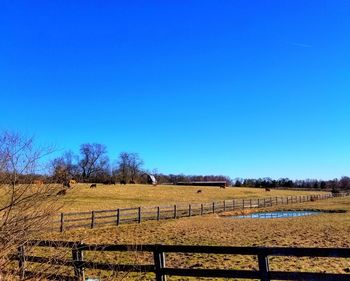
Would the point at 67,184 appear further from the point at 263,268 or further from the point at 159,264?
the point at 263,268

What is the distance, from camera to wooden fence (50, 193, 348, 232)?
2708 centimetres

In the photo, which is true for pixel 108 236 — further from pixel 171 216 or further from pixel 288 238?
pixel 171 216

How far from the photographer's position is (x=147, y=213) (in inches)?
1379

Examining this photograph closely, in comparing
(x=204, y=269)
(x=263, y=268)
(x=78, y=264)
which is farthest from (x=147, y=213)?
(x=263, y=268)

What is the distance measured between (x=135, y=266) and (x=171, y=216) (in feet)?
98.4

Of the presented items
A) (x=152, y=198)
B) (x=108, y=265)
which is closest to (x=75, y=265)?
(x=108, y=265)

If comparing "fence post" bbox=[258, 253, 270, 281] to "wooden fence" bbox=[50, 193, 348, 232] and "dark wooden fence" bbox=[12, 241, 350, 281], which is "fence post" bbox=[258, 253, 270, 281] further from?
"wooden fence" bbox=[50, 193, 348, 232]

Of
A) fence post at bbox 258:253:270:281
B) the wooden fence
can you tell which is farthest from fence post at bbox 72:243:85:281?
the wooden fence

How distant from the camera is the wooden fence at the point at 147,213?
27.1 metres

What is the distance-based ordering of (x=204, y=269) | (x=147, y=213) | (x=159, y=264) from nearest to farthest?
(x=204, y=269)
(x=159, y=264)
(x=147, y=213)

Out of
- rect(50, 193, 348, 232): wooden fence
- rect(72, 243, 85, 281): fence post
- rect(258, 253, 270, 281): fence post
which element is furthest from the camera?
rect(50, 193, 348, 232): wooden fence

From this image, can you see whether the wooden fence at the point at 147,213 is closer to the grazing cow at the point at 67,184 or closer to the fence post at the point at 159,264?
the grazing cow at the point at 67,184

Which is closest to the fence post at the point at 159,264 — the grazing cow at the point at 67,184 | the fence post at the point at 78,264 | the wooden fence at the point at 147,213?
the fence post at the point at 78,264

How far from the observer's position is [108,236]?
891 inches
